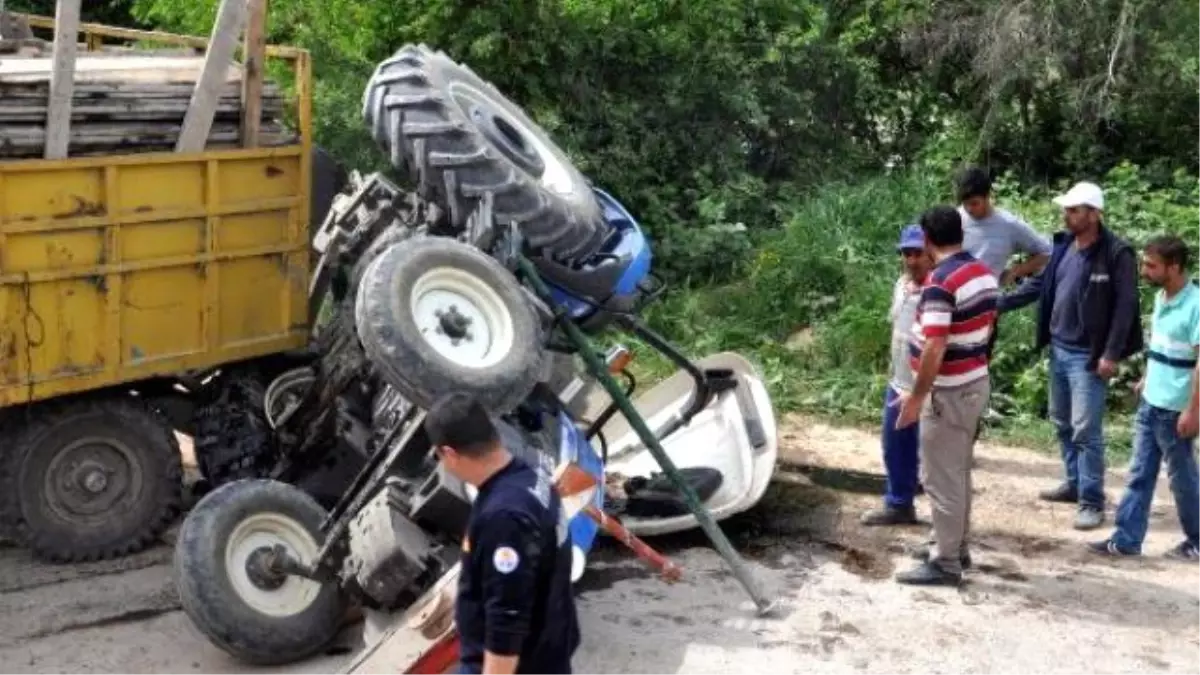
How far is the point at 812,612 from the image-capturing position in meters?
6.56

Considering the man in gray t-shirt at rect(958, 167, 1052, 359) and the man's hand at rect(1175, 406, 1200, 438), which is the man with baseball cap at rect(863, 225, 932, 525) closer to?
the man in gray t-shirt at rect(958, 167, 1052, 359)

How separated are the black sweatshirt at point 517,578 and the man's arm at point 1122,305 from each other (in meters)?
4.54

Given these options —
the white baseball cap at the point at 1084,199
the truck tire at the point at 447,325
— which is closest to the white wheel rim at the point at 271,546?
the truck tire at the point at 447,325

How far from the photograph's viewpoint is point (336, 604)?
6.09 meters

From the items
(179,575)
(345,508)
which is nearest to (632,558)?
(345,508)

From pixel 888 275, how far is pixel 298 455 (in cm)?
573

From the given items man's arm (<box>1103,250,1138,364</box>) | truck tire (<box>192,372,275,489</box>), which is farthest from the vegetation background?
truck tire (<box>192,372,275,489</box>)

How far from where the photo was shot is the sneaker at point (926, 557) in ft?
22.9

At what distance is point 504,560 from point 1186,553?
16.0 ft

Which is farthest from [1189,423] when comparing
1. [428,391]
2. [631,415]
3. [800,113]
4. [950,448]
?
[800,113]

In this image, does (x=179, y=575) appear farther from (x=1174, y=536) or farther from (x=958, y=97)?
(x=958, y=97)

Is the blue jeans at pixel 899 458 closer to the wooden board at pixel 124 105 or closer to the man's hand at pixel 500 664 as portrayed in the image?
the wooden board at pixel 124 105

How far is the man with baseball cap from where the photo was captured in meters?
7.45

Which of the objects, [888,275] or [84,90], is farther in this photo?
[888,275]
